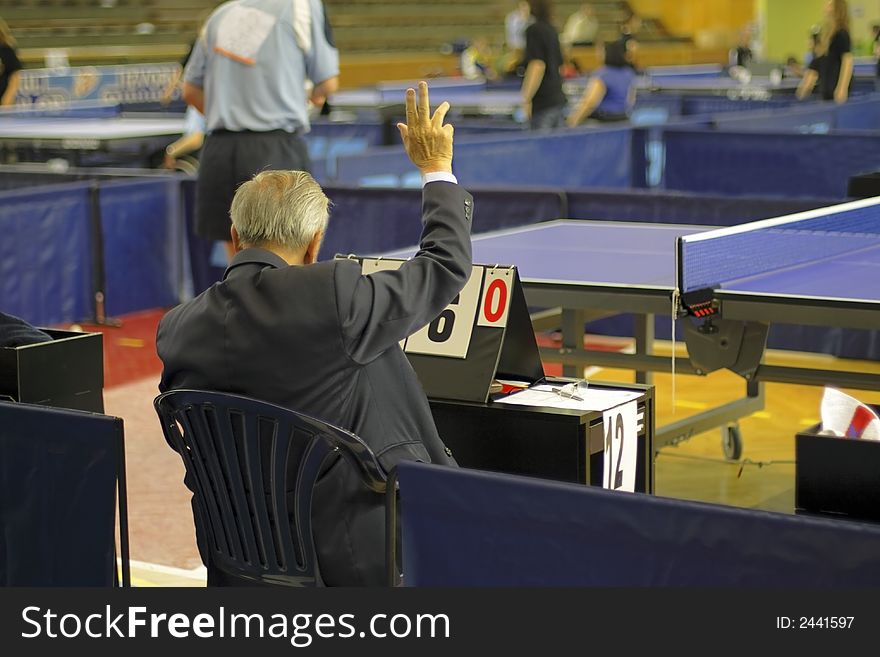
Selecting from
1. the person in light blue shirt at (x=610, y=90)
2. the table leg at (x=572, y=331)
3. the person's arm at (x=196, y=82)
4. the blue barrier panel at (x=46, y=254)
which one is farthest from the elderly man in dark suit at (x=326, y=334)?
the person in light blue shirt at (x=610, y=90)

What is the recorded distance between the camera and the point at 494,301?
3145mm

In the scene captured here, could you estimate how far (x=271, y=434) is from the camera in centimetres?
260

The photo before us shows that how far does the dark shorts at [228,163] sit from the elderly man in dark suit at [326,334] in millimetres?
3112

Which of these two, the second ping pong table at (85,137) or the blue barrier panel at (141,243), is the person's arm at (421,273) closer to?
the blue barrier panel at (141,243)

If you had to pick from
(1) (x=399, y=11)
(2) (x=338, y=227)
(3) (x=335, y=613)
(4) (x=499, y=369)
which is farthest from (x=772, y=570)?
(1) (x=399, y=11)

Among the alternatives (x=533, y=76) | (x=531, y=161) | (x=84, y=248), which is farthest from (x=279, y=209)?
(x=533, y=76)

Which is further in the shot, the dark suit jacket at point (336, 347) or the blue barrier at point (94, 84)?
the blue barrier at point (94, 84)

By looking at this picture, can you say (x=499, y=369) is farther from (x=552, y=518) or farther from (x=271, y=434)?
(x=552, y=518)

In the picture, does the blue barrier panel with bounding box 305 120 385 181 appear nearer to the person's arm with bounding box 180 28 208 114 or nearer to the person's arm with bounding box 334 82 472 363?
the person's arm with bounding box 180 28 208 114

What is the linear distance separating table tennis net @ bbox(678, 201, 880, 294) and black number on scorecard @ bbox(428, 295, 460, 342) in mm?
746

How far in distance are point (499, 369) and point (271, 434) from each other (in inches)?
31.7

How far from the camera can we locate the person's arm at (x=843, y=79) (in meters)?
12.0

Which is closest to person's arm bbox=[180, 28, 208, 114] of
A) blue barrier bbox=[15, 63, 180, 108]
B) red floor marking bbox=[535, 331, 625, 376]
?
red floor marking bbox=[535, 331, 625, 376]

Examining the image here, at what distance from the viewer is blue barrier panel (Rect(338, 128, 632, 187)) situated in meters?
8.12
